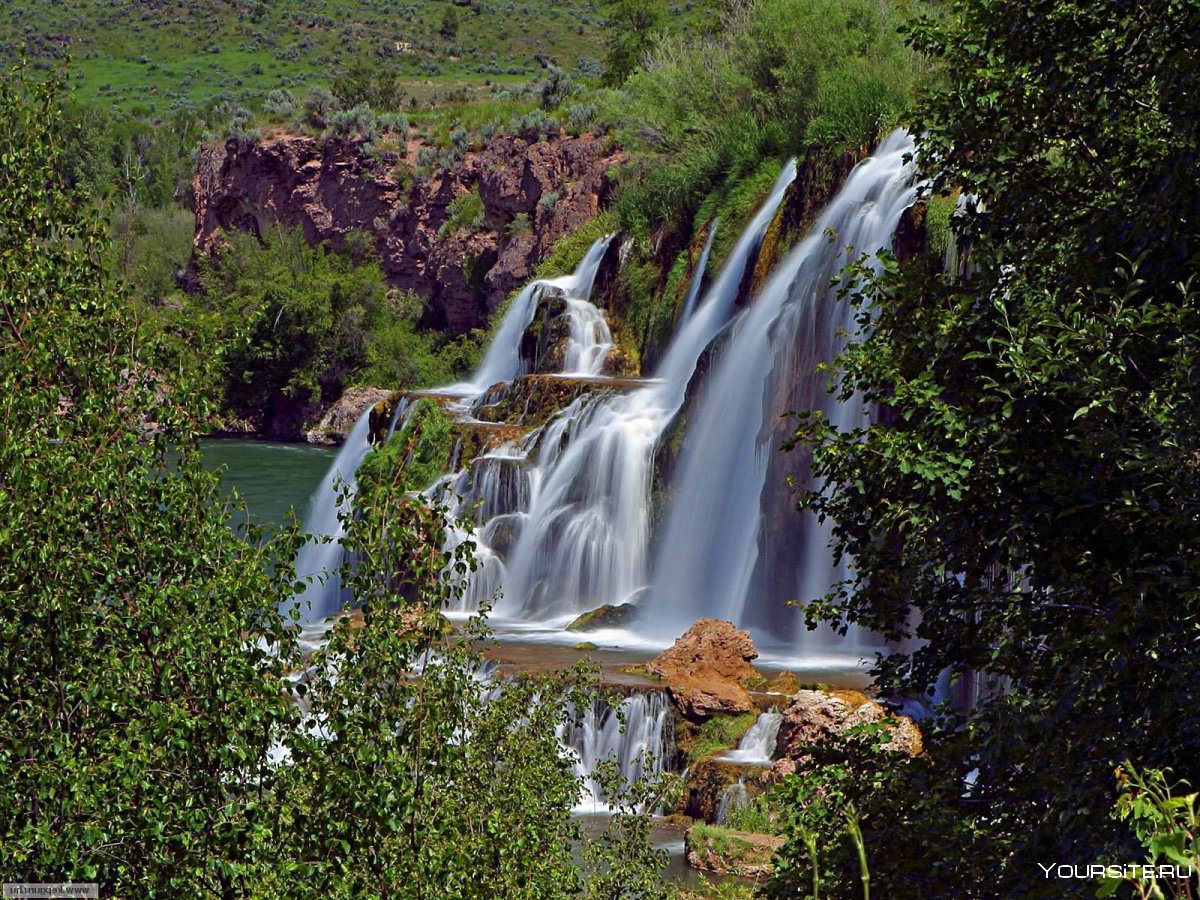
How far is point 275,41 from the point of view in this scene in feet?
385

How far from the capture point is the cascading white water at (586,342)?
38250 millimetres

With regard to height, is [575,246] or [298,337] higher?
[575,246]

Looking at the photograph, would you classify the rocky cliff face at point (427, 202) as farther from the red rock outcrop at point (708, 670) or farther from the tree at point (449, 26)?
the tree at point (449, 26)

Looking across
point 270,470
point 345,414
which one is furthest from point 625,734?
point 345,414

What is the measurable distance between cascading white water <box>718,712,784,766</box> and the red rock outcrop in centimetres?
41

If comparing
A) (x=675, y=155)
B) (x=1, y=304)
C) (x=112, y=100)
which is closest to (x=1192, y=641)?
(x=1, y=304)

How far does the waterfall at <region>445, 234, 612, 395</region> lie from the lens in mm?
42219

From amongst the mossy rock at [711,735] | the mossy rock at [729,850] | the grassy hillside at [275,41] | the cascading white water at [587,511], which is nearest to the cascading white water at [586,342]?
the cascading white water at [587,511]

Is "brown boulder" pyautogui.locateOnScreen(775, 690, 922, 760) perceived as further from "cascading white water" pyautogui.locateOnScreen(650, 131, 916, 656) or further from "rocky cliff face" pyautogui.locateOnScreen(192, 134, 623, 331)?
"rocky cliff face" pyautogui.locateOnScreen(192, 134, 623, 331)

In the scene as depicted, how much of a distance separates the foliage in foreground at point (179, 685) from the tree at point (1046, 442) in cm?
254

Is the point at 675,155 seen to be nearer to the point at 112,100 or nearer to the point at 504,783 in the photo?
the point at 504,783

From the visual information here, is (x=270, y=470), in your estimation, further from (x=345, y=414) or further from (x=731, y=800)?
(x=731, y=800)

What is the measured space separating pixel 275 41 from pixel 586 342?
3452 inches

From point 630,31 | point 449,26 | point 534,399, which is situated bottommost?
point 534,399
